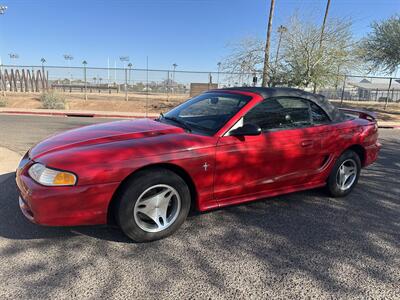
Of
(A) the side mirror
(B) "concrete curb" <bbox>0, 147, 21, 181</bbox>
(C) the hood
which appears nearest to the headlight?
(C) the hood

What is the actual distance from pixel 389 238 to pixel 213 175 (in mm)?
1932

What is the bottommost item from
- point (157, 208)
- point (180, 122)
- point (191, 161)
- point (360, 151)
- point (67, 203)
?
point (157, 208)

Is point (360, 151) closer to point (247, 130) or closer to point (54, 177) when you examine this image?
point (247, 130)

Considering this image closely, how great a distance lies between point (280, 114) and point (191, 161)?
4.52 feet

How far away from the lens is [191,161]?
124 inches

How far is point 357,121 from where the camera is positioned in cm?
466

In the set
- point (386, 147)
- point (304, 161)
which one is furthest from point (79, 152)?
point (386, 147)

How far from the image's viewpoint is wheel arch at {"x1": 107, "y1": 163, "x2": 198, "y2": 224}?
2936 millimetres

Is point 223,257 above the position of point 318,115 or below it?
below

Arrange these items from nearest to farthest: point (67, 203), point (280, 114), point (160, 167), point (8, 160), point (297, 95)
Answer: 1. point (67, 203)
2. point (160, 167)
3. point (280, 114)
4. point (297, 95)
5. point (8, 160)

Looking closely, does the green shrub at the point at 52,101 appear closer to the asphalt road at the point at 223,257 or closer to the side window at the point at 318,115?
the asphalt road at the point at 223,257

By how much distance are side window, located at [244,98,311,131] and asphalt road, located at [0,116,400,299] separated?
1.04 metres

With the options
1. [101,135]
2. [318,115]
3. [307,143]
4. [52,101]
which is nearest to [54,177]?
[101,135]

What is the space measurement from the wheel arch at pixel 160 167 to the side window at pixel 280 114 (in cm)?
92
